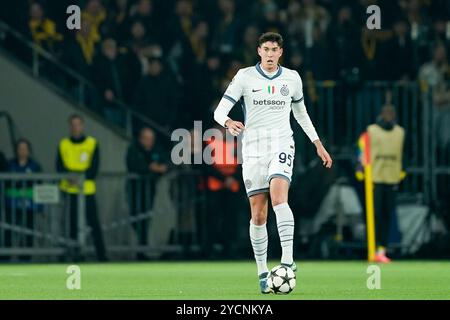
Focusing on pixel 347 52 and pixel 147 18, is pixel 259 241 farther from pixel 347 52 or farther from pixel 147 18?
pixel 147 18

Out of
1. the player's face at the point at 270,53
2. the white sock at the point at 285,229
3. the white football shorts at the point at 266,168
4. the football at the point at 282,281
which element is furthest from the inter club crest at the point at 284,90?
the football at the point at 282,281

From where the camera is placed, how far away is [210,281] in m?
17.6

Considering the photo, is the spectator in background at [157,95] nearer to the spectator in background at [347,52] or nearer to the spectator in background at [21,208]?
the spectator in background at [21,208]

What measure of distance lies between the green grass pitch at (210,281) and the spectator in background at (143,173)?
1467 mm

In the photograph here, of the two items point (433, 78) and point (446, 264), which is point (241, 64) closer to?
point (433, 78)

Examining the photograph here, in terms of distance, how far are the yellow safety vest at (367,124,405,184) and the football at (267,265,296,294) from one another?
8732 millimetres

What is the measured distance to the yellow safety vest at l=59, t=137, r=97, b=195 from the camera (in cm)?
2355

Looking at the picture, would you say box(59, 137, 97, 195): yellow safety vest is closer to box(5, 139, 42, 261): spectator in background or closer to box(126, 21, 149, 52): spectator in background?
box(5, 139, 42, 261): spectator in background

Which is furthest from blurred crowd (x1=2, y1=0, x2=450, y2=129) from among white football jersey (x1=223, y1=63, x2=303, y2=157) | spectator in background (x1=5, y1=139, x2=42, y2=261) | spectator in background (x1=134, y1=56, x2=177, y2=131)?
white football jersey (x1=223, y1=63, x2=303, y2=157)

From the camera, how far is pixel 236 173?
2389cm

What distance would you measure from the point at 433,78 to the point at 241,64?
339cm
